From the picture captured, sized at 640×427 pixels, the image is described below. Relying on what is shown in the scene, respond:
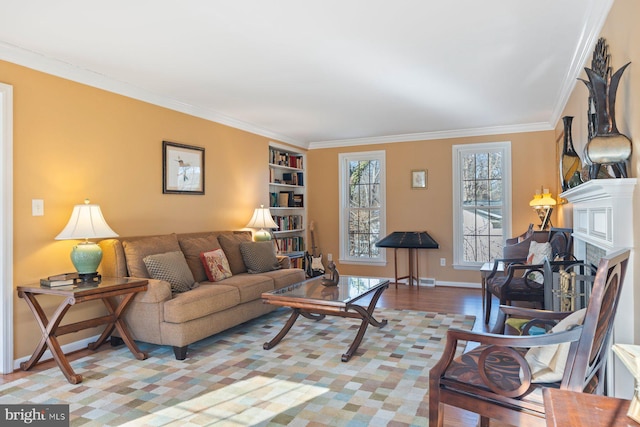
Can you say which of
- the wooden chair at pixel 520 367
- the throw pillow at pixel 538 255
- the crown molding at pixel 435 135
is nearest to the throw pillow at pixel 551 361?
the wooden chair at pixel 520 367

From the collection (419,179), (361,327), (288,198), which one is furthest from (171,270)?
(419,179)

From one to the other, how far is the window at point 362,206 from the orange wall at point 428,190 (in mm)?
112

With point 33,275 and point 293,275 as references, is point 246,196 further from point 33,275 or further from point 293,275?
point 33,275

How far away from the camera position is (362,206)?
7051 millimetres

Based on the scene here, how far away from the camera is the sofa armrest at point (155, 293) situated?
327 cm

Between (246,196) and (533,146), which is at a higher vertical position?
(533,146)

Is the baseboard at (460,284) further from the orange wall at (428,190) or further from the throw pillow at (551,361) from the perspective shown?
the throw pillow at (551,361)

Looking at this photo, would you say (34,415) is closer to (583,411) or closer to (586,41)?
(583,411)

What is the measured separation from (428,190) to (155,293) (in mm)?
4542

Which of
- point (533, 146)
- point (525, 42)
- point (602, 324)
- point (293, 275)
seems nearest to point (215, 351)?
point (293, 275)

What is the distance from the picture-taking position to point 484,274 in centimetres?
452

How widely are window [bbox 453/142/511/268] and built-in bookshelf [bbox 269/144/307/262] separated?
2.51 meters

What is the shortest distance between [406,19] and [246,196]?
137 inches

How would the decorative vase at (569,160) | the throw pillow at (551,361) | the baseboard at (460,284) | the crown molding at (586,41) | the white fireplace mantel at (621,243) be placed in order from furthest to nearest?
the baseboard at (460,284) < the decorative vase at (569,160) < the crown molding at (586,41) < the white fireplace mantel at (621,243) < the throw pillow at (551,361)
